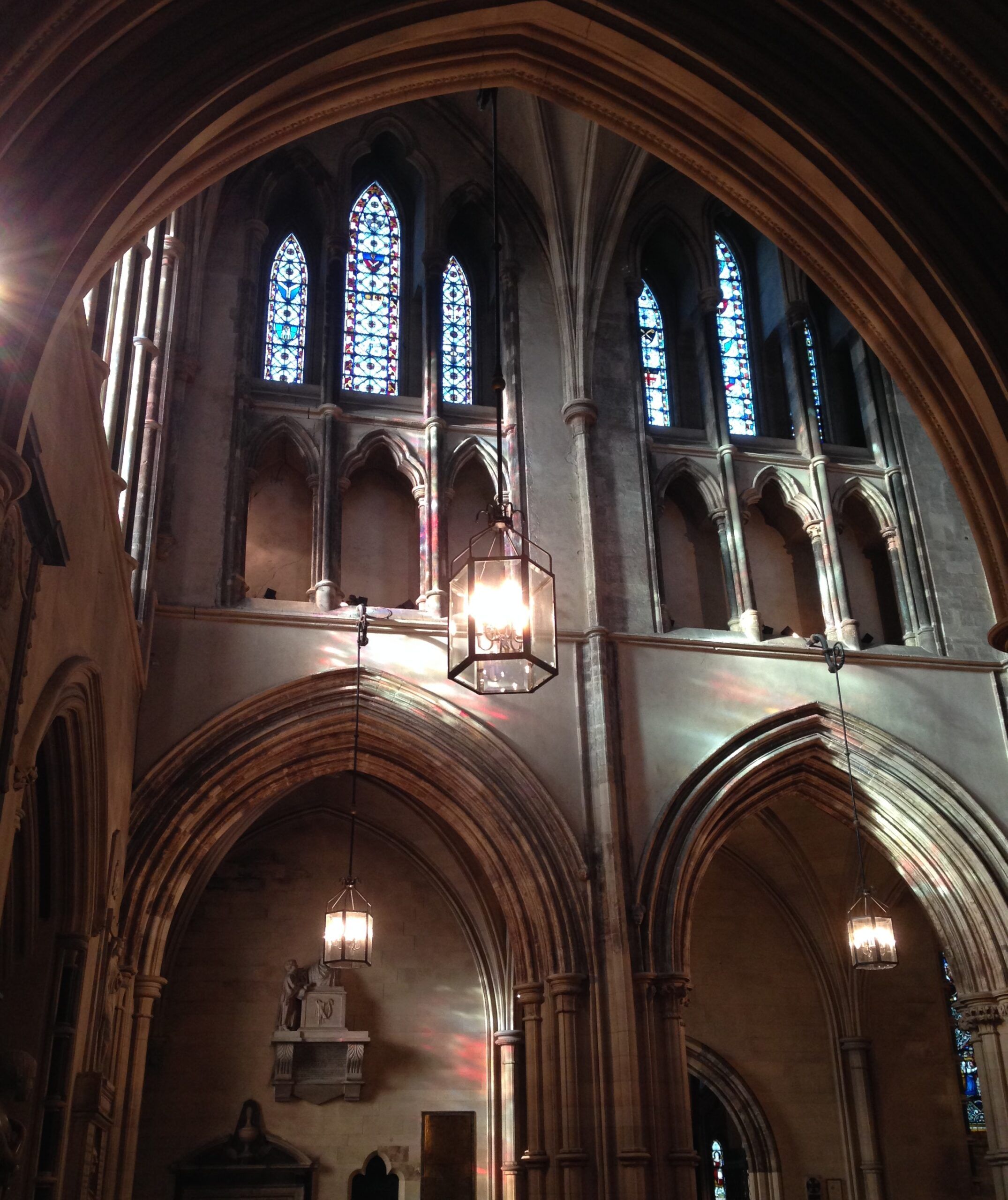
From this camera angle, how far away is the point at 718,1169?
54.2 feet

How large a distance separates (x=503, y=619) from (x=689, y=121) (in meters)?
3.13

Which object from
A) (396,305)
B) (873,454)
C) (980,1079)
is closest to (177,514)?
(396,305)

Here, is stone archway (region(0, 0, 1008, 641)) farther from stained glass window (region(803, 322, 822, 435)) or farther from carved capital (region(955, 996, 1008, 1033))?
stained glass window (region(803, 322, 822, 435))

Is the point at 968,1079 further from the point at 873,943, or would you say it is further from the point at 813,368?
the point at 813,368

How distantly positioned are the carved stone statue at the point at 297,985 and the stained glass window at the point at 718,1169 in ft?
19.8

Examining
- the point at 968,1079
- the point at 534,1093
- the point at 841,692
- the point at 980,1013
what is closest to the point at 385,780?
the point at 534,1093

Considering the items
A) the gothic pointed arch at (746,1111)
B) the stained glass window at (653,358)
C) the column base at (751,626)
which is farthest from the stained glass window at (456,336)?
the gothic pointed arch at (746,1111)

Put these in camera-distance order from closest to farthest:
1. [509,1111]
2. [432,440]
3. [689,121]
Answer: [689,121] < [509,1111] < [432,440]

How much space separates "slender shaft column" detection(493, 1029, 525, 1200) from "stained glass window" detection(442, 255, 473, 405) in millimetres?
6818

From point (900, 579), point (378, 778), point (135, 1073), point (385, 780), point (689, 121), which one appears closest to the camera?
point (689, 121)

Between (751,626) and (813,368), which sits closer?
(751,626)

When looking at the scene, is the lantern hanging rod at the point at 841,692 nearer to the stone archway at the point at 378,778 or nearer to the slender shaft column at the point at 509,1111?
the stone archway at the point at 378,778

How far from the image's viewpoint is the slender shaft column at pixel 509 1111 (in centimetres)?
1295

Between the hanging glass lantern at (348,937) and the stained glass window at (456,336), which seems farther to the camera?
the stained glass window at (456,336)
